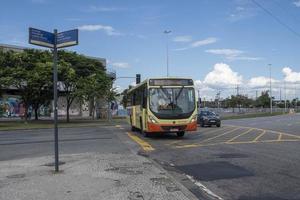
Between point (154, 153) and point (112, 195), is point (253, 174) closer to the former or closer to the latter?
point (112, 195)

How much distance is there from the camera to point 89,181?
10.9m

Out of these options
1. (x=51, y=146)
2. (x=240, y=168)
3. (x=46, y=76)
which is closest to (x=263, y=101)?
(x=46, y=76)

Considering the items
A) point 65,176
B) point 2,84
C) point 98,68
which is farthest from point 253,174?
point 98,68

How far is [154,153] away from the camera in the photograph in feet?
62.0

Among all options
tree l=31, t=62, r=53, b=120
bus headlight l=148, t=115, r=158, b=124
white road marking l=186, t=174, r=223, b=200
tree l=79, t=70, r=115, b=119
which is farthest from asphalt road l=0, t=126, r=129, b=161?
tree l=79, t=70, r=115, b=119

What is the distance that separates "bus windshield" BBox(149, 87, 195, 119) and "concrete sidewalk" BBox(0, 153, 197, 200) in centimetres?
1176

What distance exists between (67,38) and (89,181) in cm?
359

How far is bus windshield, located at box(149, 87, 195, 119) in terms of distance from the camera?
26.7 meters

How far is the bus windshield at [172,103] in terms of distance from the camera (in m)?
26.7

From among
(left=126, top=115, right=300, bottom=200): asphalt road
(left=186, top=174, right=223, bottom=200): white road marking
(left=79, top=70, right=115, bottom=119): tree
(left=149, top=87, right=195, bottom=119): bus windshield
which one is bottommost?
(left=186, top=174, right=223, bottom=200): white road marking

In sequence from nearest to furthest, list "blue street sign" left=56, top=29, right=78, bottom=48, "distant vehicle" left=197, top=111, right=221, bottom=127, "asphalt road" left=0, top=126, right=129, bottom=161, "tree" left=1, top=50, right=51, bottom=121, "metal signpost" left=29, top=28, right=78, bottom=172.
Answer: "metal signpost" left=29, top=28, right=78, bottom=172, "blue street sign" left=56, top=29, right=78, bottom=48, "asphalt road" left=0, top=126, right=129, bottom=161, "distant vehicle" left=197, top=111, right=221, bottom=127, "tree" left=1, top=50, right=51, bottom=121

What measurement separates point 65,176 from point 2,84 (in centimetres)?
4309

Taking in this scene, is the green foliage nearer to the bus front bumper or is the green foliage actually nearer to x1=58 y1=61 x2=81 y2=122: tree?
x1=58 y1=61 x2=81 y2=122: tree

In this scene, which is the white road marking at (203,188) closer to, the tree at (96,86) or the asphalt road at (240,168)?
the asphalt road at (240,168)
